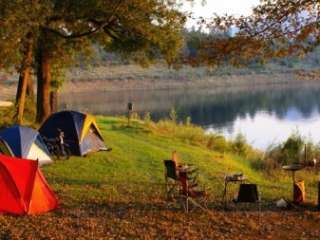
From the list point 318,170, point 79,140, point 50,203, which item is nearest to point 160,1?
point 79,140

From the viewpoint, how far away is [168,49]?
2011cm

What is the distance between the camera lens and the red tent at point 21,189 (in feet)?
32.2

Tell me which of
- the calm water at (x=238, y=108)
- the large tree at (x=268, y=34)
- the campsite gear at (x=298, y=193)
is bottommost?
the calm water at (x=238, y=108)

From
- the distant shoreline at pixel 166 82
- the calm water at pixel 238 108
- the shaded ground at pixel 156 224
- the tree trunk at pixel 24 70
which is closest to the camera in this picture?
the shaded ground at pixel 156 224

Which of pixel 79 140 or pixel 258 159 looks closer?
pixel 79 140

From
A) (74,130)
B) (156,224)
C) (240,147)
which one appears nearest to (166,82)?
(240,147)

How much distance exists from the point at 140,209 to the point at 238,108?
41.6 m

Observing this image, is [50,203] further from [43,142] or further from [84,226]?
[43,142]

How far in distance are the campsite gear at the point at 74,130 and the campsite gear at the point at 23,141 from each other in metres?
1.74

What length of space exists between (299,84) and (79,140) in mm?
65557

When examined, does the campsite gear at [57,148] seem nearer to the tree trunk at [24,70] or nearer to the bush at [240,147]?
the tree trunk at [24,70]

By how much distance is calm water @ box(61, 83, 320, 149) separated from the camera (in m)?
35.8

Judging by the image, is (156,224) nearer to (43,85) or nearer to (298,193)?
(298,193)

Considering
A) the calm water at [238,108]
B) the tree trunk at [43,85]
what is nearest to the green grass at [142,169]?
the tree trunk at [43,85]
